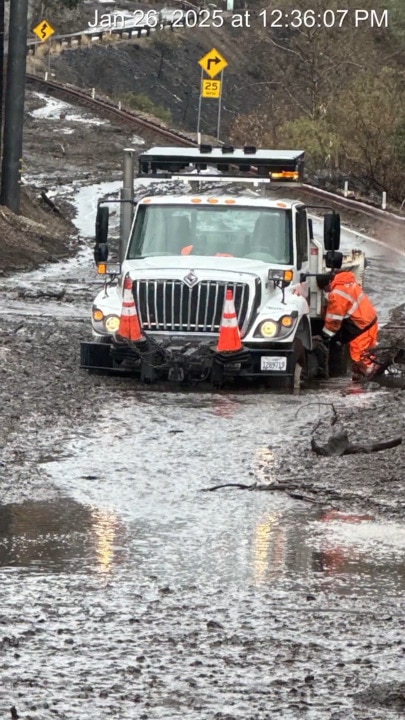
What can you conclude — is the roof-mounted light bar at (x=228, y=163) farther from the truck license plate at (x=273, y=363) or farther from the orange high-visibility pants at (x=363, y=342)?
the truck license plate at (x=273, y=363)

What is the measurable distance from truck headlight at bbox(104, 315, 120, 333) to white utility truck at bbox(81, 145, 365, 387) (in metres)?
0.01

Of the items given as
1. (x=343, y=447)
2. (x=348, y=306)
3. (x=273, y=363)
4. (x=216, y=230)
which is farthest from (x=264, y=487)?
(x=348, y=306)

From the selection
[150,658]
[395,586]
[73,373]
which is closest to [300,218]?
[73,373]

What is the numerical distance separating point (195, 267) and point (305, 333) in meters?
1.42

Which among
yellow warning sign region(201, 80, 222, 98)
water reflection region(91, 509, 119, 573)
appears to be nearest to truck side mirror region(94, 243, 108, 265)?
water reflection region(91, 509, 119, 573)

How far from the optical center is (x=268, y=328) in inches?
597

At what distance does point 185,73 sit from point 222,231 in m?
86.1

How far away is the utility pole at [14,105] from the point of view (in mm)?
28828

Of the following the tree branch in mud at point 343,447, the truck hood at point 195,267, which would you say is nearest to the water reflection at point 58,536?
the tree branch in mud at point 343,447

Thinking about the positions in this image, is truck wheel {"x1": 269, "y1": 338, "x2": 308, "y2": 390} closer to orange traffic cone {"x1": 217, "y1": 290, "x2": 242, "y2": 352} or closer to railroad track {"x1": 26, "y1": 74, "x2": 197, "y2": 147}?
orange traffic cone {"x1": 217, "y1": 290, "x2": 242, "y2": 352}

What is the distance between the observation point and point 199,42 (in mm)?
105562

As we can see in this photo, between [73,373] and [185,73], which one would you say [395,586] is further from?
[185,73]

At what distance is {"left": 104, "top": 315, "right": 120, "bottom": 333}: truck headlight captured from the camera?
1535 centimetres

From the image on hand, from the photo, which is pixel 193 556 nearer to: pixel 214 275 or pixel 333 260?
pixel 214 275
